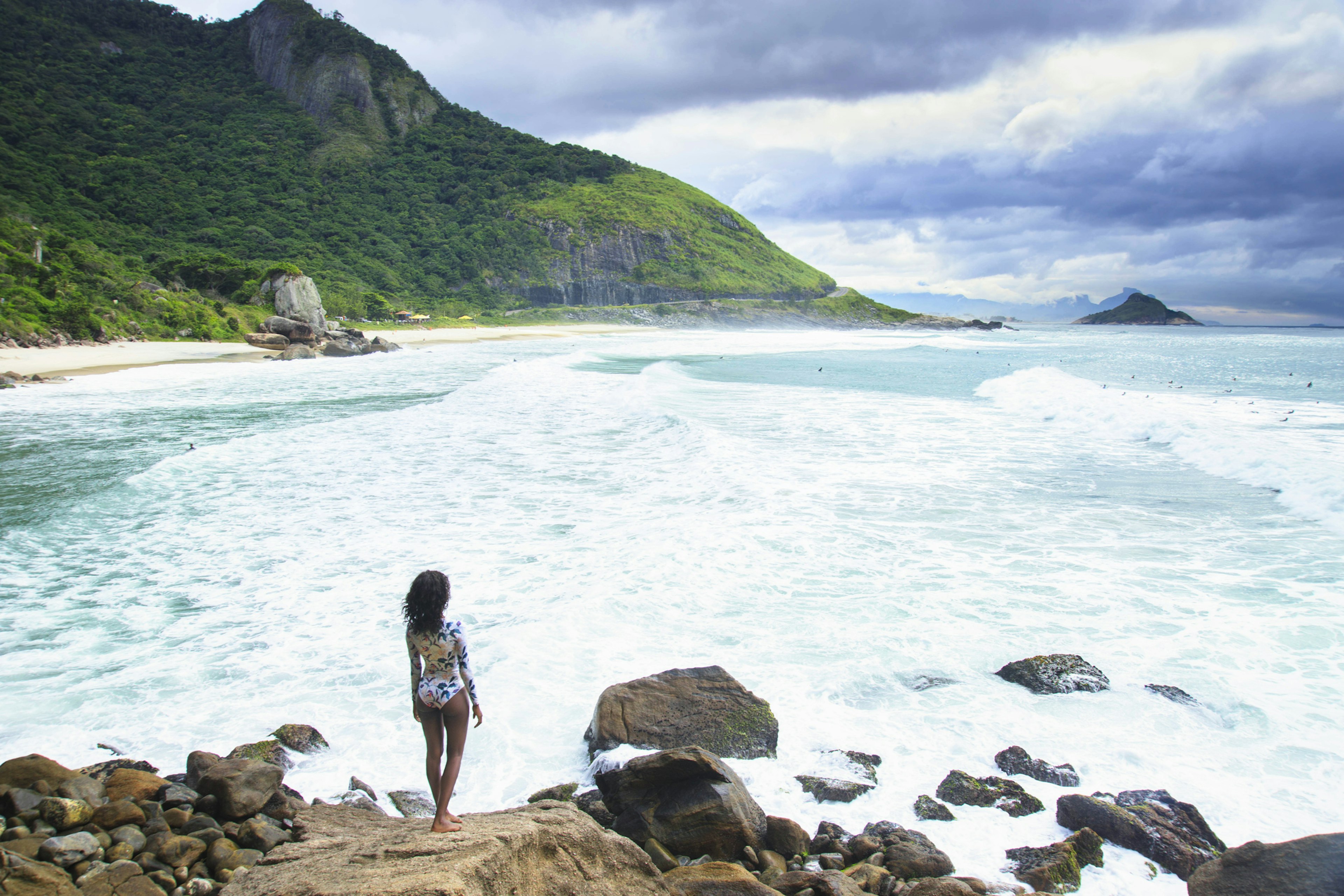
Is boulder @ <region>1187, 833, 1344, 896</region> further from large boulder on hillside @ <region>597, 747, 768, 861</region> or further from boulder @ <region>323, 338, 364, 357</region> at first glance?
boulder @ <region>323, 338, 364, 357</region>

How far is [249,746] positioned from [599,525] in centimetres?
617

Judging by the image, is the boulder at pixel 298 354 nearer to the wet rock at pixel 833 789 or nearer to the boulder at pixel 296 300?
the boulder at pixel 296 300

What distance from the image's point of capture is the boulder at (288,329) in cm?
4353

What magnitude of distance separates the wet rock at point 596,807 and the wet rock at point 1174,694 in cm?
488

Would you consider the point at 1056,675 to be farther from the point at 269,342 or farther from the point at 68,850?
the point at 269,342

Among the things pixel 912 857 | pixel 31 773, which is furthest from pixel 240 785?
pixel 912 857

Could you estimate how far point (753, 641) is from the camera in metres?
7.08

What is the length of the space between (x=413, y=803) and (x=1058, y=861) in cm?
399

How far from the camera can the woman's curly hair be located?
154 inches

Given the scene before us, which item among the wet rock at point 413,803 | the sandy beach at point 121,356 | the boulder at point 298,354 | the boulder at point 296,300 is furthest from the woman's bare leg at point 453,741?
the boulder at point 296,300

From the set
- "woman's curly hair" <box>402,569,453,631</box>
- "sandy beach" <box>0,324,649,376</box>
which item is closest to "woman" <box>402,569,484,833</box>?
"woman's curly hair" <box>402,569,453,631</box>

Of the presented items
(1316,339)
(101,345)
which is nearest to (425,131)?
(101,345)

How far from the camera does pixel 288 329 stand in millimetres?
43625

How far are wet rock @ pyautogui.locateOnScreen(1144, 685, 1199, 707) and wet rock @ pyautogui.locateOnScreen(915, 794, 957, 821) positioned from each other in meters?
2.77
